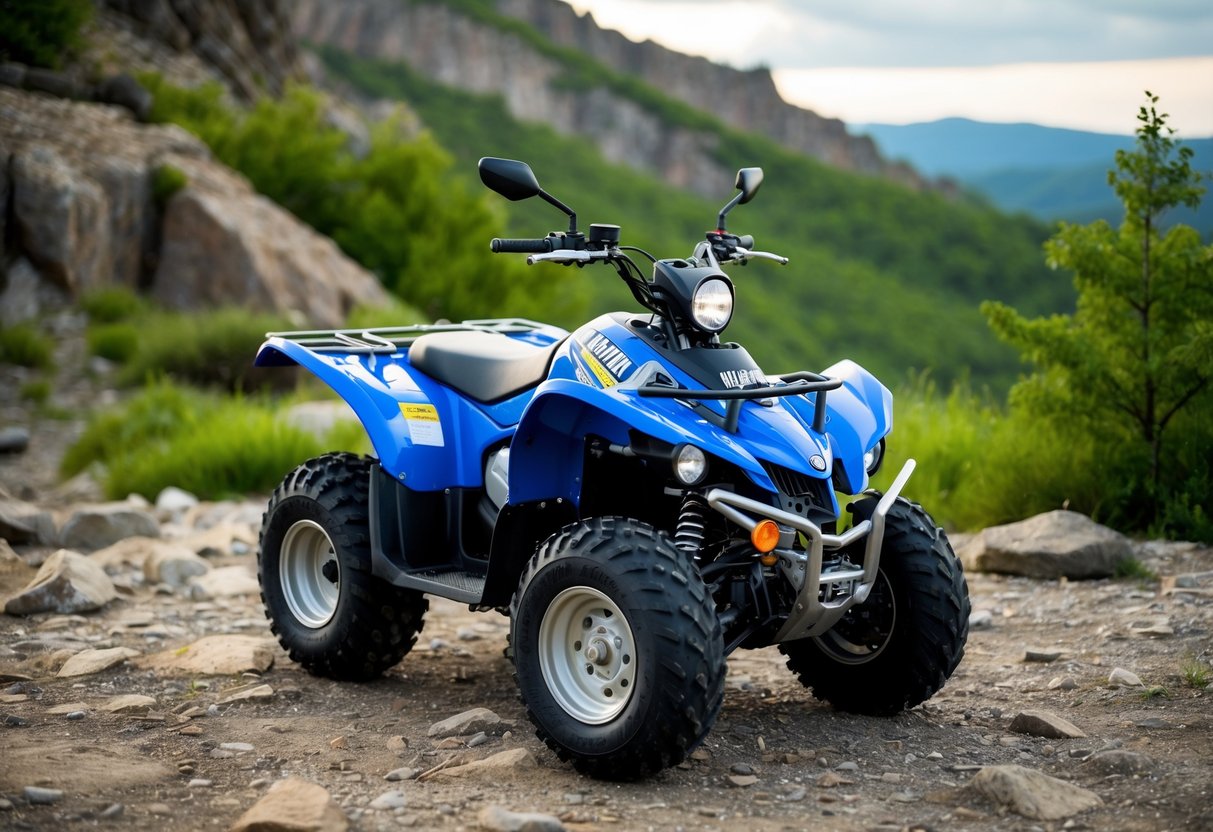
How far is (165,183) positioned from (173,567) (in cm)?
1029

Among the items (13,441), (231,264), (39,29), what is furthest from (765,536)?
(39,29)

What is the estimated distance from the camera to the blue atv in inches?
168

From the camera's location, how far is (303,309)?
53.2 ft

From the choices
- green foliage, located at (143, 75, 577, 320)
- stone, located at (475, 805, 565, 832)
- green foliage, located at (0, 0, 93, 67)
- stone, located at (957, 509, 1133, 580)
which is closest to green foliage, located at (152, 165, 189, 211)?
green foliage, located at (0, 0, 93, 67)

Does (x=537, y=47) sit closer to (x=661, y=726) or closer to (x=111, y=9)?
(x=111, y=9)

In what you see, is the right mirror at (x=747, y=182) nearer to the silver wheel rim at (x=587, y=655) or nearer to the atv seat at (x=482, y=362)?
the atv seat at (x=482, y=362)

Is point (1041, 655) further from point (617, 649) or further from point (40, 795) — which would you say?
point (40, 795)

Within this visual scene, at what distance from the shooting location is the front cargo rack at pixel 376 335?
5.68 meters

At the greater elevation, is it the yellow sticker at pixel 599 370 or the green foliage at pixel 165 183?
the green foliage at pixel 165 183

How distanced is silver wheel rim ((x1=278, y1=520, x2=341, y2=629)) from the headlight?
2205 millimetres

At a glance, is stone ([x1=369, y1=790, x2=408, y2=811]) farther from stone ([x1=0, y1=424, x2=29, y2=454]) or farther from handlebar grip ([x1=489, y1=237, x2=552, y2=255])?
stone ([x1=0, y1=424, x2=29, y2=454])

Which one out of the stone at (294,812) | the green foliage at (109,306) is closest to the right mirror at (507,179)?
the stone at (294,812)

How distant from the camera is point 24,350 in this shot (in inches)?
560

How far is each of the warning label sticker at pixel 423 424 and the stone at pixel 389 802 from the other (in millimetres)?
1539
